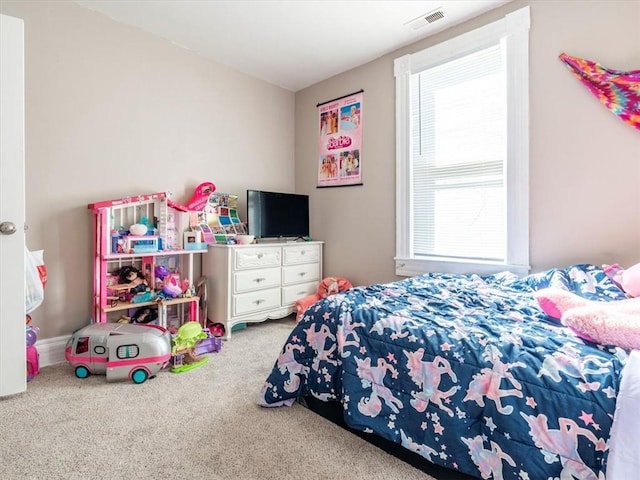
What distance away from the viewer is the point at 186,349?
2295mm

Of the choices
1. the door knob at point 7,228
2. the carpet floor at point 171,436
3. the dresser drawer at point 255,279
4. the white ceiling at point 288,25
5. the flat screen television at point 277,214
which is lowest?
the carpet floor at point 171,436

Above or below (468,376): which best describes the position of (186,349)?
below

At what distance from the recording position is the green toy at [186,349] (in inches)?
88.2

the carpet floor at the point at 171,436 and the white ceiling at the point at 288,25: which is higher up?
the white ceiling at the point at 288,25

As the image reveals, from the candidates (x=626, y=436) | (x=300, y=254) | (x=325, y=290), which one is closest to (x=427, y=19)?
(x=300, y=254)

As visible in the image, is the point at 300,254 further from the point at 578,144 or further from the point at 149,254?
the point at 578,144

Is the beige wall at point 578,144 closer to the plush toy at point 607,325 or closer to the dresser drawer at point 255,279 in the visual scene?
the plush toy at point 607,325

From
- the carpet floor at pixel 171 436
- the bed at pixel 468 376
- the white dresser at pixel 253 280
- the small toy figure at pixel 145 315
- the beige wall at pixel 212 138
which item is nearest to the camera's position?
the bed at pixel 468 376

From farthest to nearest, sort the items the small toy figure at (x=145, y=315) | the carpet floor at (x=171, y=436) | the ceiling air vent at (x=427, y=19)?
the small toy figure at (x=145, y=315), the ceiling air vent at (x=427, y=19), the carpet floor at (x=171, y=436)

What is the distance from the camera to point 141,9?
2.50m

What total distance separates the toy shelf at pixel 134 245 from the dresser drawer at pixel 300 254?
785 mm

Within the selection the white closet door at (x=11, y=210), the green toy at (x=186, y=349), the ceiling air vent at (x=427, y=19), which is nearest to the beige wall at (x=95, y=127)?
the white closet door at (x=11, y=210)

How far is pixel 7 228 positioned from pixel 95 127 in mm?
1102

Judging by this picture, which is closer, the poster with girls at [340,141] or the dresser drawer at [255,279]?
the dresser drawer at [255,279]
